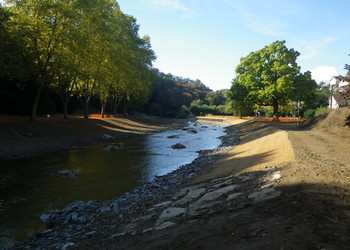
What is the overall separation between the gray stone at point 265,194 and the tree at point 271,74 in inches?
1427

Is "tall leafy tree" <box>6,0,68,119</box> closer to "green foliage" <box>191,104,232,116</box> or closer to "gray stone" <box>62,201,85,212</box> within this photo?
"gray stone" <box>62,201,85,212</box>

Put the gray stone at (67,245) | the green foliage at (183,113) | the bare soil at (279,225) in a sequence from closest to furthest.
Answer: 1. the bare soil at (279,225)
2. the gray stone at (67,245)
3. the green foliage at (183,113)

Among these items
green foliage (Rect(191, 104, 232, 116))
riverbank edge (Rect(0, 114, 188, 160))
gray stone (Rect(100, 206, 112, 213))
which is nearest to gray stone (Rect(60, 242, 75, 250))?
gray stone (Rect(100, 206, 112, 213))

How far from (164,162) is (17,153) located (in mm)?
10053

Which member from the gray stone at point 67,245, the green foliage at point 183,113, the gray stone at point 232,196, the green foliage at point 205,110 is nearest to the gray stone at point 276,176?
the gray stone at point 232,196

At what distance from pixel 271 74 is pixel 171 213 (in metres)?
40.2

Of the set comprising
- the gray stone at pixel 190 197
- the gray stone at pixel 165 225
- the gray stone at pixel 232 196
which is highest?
the gray stone at pixel 232 196

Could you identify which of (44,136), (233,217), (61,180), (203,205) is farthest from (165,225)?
(44,136)

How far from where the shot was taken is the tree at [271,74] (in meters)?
40.4

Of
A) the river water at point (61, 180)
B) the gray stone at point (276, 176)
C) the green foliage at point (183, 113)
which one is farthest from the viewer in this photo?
the green foliage at point (183, 113)

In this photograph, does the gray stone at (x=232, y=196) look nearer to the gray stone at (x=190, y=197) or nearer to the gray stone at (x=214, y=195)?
the gray stone at (x=214, y=195)

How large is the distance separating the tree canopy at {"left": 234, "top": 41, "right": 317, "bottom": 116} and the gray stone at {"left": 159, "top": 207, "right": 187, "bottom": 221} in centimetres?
3674

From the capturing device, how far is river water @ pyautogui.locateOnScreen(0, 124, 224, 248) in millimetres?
8266

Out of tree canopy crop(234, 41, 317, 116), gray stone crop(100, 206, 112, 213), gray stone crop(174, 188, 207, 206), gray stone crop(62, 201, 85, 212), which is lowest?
gray stone crop(62, 201, 85, 212)
